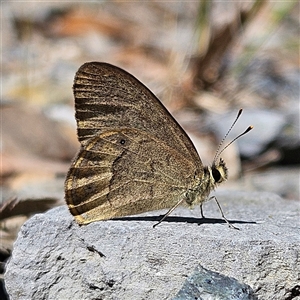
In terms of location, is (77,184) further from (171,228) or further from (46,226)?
(171,228)

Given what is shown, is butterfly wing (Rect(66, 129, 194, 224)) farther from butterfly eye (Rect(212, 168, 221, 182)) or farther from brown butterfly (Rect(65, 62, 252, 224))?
butterfly eye (Rect(212, 168, 221, 182))

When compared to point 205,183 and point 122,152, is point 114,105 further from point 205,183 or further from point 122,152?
point 205,183

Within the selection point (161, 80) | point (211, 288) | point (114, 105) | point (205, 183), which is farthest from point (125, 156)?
point (161, 80)

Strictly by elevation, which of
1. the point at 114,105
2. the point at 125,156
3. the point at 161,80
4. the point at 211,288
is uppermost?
the point at 114,105

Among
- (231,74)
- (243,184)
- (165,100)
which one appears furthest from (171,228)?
(231,74)

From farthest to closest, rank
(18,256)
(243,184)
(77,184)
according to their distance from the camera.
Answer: (243,184)
(77,184)
(18,256)

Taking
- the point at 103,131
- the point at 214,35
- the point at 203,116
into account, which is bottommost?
the point at 203,116
